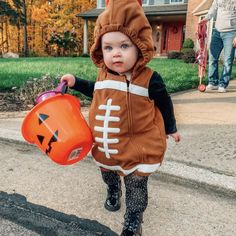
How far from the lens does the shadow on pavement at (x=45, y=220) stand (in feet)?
6.36

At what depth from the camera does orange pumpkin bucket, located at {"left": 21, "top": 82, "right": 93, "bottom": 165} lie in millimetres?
1740

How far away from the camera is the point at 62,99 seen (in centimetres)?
182

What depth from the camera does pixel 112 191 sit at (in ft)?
7.19

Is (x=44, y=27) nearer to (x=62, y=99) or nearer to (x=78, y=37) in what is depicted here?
(x=78, y=37)

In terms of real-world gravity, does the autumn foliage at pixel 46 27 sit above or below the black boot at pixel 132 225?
above

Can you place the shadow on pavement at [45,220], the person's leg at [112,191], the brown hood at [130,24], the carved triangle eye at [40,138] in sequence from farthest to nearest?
the person's leg at [112,191] → the shadow on pavement at [45,220] → the carved triangle eye at [40,138] → the brown hood at [130,24]

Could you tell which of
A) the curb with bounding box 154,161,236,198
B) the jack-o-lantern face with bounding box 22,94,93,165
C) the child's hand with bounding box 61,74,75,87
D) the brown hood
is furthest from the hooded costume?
the curb with bounding box 154,161,236,198

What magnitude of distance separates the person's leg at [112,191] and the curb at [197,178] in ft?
1.67

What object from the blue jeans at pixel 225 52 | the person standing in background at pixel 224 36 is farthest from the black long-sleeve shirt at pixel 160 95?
the blue jeans at pixel 225 52

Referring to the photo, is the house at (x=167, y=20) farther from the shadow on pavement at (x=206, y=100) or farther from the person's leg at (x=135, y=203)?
the person's leg at (x=135, y=203)

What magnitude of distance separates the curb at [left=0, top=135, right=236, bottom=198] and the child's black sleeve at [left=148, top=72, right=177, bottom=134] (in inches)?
26.3

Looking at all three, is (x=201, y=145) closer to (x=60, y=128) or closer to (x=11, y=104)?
(x=60, y=128)

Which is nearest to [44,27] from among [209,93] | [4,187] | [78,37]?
[78,37]

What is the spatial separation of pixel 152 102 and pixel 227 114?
9.35 feet
